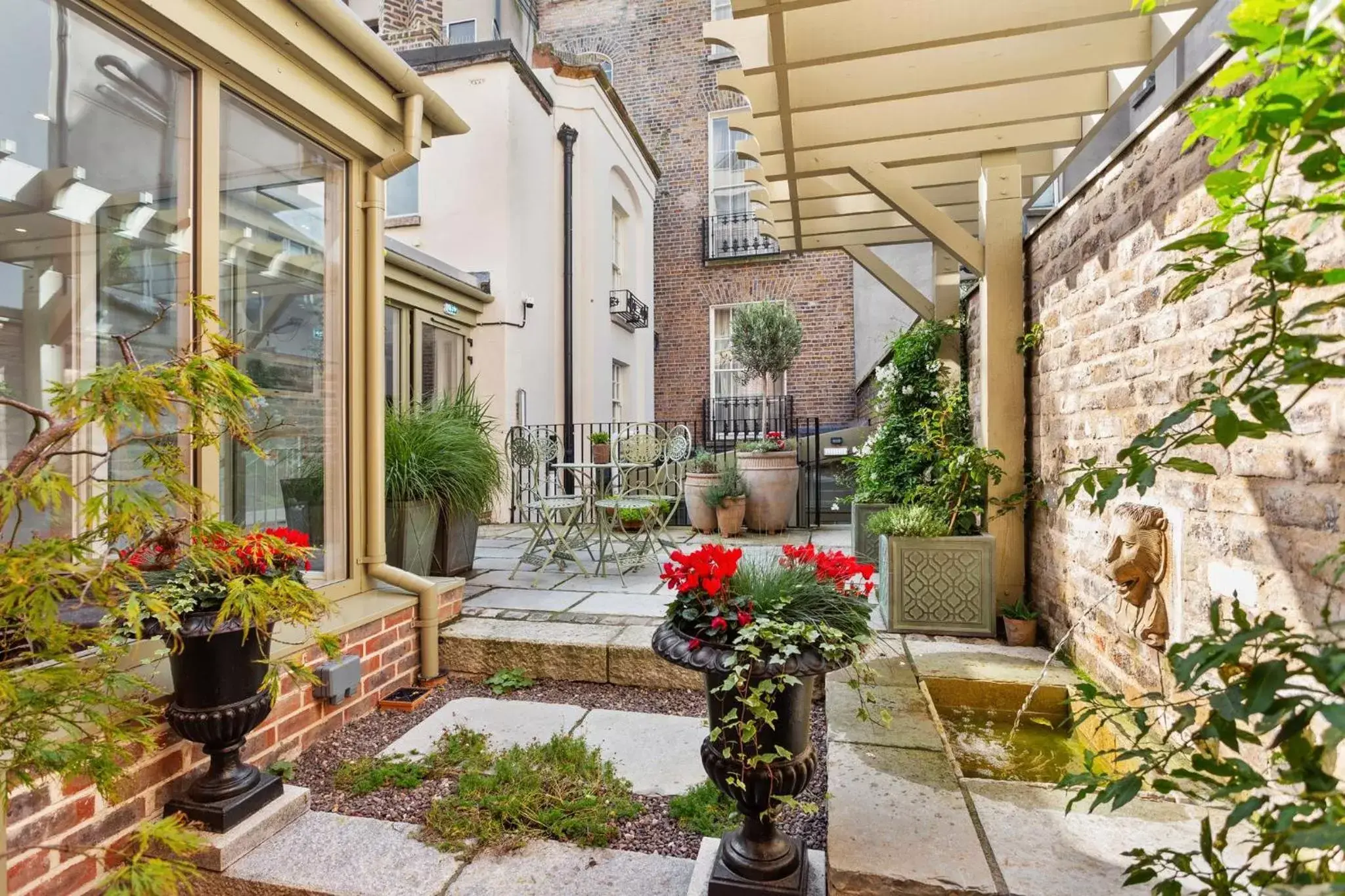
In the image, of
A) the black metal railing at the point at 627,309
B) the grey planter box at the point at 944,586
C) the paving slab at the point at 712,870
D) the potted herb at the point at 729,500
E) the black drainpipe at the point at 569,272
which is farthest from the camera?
the black metal railing at the point at 627,309

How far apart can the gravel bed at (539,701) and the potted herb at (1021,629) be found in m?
1.03

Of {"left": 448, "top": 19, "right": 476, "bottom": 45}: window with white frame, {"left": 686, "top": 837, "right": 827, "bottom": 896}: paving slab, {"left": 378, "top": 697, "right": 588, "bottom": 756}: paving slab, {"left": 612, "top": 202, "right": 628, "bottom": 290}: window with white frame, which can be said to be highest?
{"left": 448, "top": 19, "right": 476, "bottom": 45}: window with white frame

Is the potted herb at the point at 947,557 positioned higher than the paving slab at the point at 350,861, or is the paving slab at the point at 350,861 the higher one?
the potted herb at the point at 947,557

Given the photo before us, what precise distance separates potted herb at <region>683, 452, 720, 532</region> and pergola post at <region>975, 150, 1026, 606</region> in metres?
2.85

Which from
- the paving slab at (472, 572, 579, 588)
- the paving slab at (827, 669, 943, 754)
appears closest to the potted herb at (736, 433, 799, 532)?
the paving slab at (472, 572, 579, 588)

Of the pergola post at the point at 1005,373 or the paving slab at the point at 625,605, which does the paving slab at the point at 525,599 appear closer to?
the paving slab at the point at 625,605

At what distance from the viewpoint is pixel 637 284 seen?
10.1m

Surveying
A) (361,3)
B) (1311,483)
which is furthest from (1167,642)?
(361,3)

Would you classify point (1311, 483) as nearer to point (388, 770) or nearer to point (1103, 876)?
point (1103, 876)

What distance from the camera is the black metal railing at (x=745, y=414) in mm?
10477

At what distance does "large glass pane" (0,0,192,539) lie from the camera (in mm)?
1863

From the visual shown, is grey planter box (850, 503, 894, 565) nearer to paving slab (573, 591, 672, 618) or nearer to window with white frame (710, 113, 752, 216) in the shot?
paving slab (573, 591, 672, 618)

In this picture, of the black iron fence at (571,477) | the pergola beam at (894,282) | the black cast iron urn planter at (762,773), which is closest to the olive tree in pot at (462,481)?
the black iron fence at (571,477)

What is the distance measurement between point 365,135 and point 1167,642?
3.49 meters
